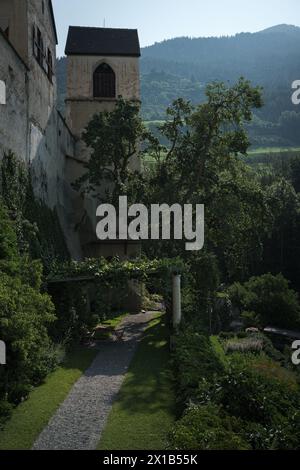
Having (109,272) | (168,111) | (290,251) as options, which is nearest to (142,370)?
(109,272)

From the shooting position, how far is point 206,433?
996 centimetres

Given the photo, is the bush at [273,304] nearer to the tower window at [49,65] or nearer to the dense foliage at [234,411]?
the tower window at [49,65]

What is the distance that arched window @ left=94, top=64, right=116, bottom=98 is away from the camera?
125 ft

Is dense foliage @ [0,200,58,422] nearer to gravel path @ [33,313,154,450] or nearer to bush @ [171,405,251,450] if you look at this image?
gravel path @ [33,313,154,450]

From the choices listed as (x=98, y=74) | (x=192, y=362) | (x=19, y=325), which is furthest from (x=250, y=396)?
(x=98, y=74)

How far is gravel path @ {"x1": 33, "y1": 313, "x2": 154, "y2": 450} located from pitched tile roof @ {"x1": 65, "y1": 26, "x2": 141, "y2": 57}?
25.0 metres

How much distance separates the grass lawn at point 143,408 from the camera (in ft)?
35.2

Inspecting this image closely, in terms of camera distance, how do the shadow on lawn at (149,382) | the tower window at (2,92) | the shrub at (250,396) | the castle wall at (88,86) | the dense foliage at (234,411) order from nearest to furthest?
1. the dense foliage at (234,411)
2. the shrub at (250,396)
3. the shadow on lawn at (149,382)
4. the tower window at (2,92)
5. the castle wall at (88,86)

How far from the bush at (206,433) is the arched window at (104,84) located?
30314 mm

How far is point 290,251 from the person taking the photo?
58469mm

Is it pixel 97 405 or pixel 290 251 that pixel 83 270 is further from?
pixel 290 251

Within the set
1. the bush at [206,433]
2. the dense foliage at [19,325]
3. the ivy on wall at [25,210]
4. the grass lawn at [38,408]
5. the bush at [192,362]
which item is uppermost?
the ivy on wall at [25,210]

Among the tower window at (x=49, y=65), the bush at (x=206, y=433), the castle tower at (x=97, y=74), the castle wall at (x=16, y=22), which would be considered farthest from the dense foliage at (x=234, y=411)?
the castle tower at (x=97, y=74)

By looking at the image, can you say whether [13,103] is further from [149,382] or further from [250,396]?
[250,396]
